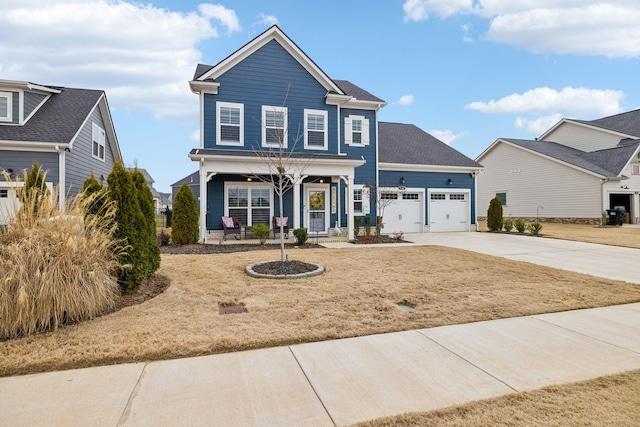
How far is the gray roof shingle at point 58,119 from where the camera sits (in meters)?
12.5

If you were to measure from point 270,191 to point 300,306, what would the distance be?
33.1 feet

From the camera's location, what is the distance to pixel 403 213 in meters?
17.5

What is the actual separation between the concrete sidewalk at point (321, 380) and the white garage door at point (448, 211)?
1423 cm

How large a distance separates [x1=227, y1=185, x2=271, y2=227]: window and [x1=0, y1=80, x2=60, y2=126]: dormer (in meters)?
8.40

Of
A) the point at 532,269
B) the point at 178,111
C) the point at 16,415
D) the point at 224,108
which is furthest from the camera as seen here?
the point at 178,111

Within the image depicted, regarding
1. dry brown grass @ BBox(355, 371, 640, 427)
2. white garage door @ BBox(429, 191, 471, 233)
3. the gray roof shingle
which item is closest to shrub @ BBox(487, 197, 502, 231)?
white garage door @ BBox(429, 191, 471, 233)

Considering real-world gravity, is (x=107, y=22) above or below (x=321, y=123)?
above

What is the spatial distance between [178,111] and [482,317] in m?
28.7

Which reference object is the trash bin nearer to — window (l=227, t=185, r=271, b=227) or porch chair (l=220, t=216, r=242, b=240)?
window (l=227, t=185, r=271, b=227)

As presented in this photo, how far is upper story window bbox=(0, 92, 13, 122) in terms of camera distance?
1302 centimetres

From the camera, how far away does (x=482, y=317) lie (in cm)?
462

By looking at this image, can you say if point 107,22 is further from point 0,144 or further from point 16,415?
point 16,415

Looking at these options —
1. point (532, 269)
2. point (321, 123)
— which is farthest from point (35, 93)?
point (532, 269)

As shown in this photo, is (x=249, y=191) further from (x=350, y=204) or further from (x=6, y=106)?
(x=6, y=106)
